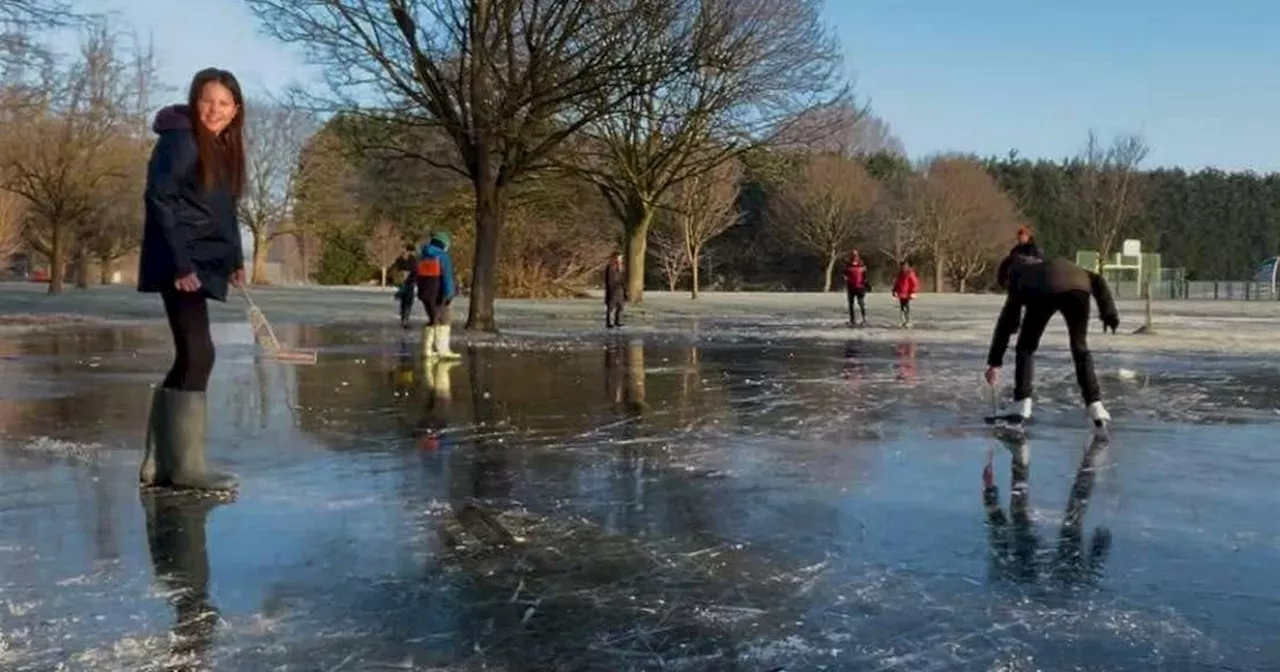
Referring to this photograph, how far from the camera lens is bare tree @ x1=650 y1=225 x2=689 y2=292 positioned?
208 feet

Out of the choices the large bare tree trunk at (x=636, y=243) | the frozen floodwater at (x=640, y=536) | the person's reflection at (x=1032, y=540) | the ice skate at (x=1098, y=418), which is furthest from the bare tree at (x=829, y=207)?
the person's reflection at (x=1032, y=540)

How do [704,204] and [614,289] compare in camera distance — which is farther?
[704,204]

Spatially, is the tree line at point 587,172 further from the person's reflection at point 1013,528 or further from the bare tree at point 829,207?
the person's reflection at point 1013,528

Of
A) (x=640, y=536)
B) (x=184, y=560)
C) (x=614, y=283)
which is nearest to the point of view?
(x=184, y=560)

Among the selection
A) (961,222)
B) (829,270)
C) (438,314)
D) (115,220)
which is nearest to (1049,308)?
(438,314)

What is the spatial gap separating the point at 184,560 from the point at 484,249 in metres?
17.7

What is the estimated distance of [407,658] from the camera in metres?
3.51

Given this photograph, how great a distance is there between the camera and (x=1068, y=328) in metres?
9.07

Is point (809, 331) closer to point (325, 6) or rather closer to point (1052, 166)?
point (325, 6)

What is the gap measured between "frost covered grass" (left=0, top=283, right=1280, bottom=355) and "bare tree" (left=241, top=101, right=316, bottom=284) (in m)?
23.8

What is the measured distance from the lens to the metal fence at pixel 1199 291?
58438mm

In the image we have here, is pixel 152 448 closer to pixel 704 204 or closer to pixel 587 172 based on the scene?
pixel 587 172

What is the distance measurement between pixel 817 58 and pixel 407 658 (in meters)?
30.9

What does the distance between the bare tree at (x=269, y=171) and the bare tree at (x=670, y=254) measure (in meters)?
19.1
